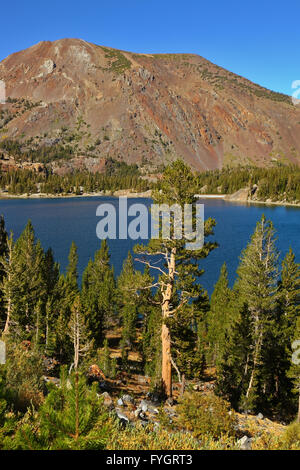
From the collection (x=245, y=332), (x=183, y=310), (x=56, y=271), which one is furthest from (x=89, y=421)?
(x=56, y=271)

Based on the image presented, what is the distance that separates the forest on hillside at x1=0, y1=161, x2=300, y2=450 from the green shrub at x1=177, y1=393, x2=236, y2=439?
0.05 metres

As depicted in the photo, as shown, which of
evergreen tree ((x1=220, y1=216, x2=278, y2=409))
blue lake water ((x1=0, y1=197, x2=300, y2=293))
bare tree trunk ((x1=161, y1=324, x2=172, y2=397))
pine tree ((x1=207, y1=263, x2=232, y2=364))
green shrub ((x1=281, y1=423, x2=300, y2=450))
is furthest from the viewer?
blue lake water ((x1=0, y1=197, x2=300, y2=293))

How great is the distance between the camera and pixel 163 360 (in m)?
21.5

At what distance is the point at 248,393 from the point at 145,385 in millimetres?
10523

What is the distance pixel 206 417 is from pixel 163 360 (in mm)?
9450

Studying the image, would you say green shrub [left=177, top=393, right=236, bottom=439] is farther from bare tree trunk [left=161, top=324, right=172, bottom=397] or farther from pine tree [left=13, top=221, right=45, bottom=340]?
pine tree [left=13, top=221, right=45, bottom=340]

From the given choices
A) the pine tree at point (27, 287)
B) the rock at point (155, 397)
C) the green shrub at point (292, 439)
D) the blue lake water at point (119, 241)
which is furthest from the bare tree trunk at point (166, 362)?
the blue lake water at point (119, 241)

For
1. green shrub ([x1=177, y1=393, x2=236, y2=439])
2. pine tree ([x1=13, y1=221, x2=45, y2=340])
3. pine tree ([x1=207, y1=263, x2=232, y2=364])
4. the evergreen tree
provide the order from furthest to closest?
pine tree ([x1=207, y1=263, x2=232, y2=364]) → pine tree ([x1=13, y1=221, x2=45, y2=340]) → the evergreen tree → green shrub ([x1=177, y1=393, x2=236, y2=439])

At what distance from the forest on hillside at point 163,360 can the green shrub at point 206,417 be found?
5 centimetres

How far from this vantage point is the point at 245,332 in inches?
1160

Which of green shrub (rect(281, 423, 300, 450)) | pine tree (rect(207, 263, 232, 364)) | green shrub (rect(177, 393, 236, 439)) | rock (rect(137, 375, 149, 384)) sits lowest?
rock (rect(137, 375, 149, 384))

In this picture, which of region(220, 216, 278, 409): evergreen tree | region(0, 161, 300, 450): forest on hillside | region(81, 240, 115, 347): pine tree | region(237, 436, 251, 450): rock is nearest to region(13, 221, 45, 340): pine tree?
region(0, 161, 300, 450): forest on hillside

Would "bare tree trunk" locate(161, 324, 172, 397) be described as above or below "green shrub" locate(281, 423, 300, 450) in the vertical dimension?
below

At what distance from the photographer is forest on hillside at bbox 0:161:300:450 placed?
5.82m
